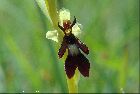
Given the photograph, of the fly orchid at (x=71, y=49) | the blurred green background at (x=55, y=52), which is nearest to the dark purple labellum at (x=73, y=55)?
the fly orchid at (x=71, y=49)

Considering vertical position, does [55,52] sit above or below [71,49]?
above

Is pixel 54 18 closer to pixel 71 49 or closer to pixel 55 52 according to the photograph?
pixel 71 49

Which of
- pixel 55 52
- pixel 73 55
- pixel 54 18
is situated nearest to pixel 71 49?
pixel 73 55

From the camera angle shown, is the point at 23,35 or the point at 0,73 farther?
the point at 23,35

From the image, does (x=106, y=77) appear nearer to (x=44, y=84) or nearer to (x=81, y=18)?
(x=44, y=84)

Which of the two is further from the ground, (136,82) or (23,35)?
(23,35)

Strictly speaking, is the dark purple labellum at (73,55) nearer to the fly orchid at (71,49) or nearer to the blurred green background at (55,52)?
the fly orchid at (71,49)

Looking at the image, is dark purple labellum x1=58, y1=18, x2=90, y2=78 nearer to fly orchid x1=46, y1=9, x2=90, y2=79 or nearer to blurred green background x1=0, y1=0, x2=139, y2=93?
fly orchid x1=46, y1=9, x2=90, y2=79

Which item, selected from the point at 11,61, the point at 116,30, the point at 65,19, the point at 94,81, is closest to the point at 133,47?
the point at 116,30
